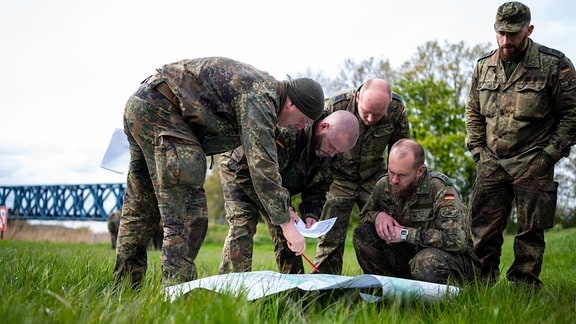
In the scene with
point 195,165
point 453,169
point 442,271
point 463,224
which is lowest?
point 453,169

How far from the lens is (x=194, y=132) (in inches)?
157

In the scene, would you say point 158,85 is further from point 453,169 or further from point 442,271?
point 453,169

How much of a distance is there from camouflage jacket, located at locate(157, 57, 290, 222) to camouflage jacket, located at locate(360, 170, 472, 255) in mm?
1367

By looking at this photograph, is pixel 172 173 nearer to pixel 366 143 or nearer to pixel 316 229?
pixel 316 229

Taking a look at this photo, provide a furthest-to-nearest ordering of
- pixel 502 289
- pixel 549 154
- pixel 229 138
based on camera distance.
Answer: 1. pixel 549 154
2. pixel 229 138
3. pixel 502 289

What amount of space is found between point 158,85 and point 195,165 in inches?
24.6

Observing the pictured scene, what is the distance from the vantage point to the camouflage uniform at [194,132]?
3.60m

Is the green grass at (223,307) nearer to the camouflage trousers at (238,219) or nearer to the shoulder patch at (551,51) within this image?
the camouflage trousers at (238,219)

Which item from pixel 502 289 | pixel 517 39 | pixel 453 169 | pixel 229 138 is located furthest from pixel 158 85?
pixel 453 169

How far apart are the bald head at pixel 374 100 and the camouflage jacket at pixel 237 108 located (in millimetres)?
1419

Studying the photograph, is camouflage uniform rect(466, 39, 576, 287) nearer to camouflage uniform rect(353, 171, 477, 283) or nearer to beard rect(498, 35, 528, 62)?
beard rect(498, 35, 528, 62)

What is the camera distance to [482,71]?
222 inches

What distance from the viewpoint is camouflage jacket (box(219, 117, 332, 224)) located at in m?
4.79

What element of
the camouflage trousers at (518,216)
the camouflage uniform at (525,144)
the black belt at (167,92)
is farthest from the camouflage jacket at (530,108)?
the black belt at (167,92)
